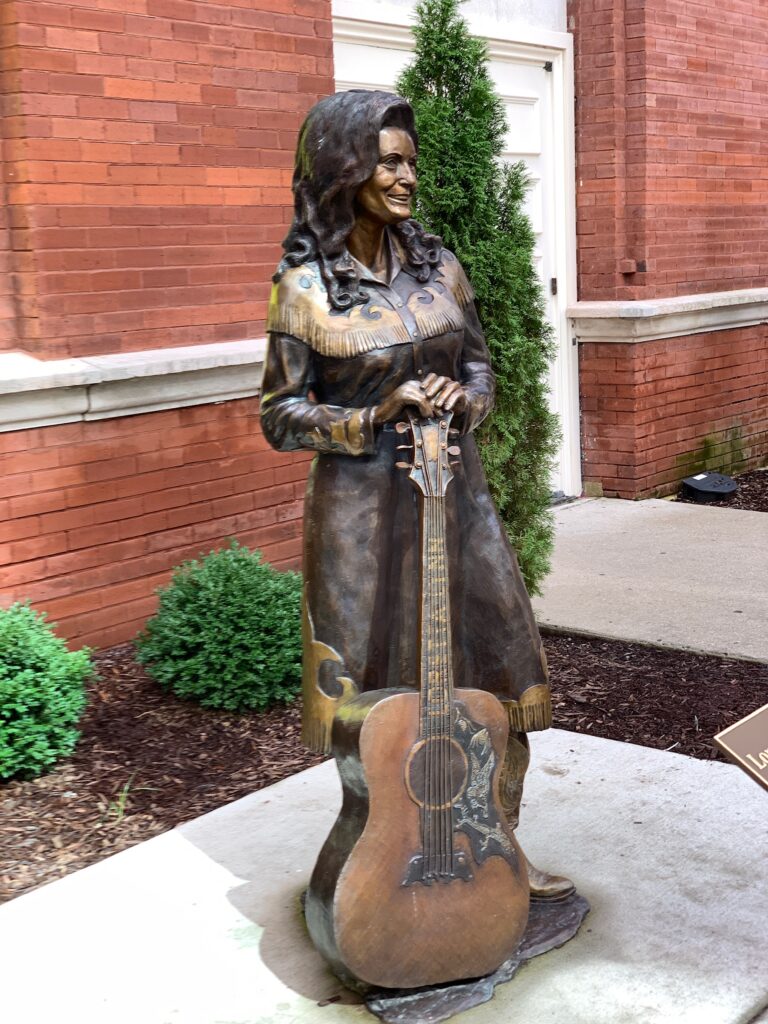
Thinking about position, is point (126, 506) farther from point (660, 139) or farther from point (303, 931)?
point (660, 139)

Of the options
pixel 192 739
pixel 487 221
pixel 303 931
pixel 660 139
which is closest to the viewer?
pixel 303 931

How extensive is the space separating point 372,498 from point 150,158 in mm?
3355

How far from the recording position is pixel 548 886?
3629mm

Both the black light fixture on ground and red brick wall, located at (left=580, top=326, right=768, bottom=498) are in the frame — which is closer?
red brick wall, located at (left=580, top=326, right=768, bottom=498)

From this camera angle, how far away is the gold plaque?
10.0 ft

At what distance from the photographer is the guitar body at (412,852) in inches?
121

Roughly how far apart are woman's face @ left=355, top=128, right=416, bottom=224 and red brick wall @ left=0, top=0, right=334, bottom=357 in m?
2.84

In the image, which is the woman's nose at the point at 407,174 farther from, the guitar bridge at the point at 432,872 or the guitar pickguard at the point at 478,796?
the guitar bridge at the point at 432,872

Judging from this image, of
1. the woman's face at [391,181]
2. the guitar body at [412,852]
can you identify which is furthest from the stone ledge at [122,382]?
the guitar body at [412,852]

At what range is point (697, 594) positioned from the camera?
23.4 ft

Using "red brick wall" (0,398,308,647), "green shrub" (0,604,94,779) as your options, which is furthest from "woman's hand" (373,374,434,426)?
"red brick wall" (0,398,308,647)

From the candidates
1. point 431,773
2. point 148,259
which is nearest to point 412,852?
point 431,773

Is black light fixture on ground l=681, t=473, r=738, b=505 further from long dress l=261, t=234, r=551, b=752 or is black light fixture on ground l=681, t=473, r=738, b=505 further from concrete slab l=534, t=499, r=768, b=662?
long dress l=261, t=234, r=551, b=752

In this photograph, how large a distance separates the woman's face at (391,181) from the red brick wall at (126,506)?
2.83 meters
